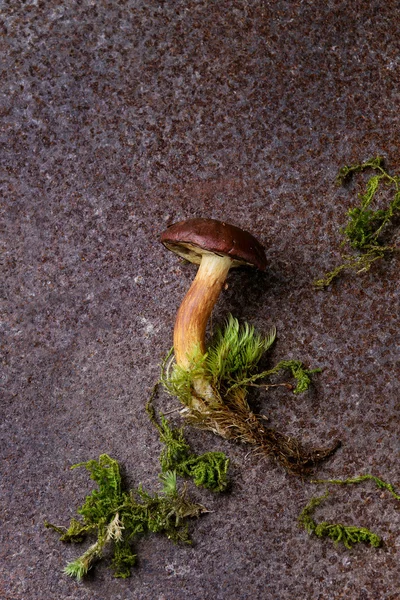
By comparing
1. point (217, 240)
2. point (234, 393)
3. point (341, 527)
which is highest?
point (217, 240)

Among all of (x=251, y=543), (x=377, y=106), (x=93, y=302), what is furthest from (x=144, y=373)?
(x=377, y=106)

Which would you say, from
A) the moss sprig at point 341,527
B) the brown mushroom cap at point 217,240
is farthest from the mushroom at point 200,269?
the moss sprig at point 341,527

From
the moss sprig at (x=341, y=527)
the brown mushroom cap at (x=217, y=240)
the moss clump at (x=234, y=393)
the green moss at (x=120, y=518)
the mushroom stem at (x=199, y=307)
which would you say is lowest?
the green moss at (x=120, y=518)

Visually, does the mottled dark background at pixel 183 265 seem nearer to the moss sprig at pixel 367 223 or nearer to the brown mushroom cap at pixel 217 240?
the moss sprig at pixel 367 223

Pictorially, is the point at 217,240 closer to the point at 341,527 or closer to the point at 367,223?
the point at 367,223

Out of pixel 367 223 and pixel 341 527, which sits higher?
pixel 367 223

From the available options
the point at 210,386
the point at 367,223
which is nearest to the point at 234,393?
the point at 210,386
